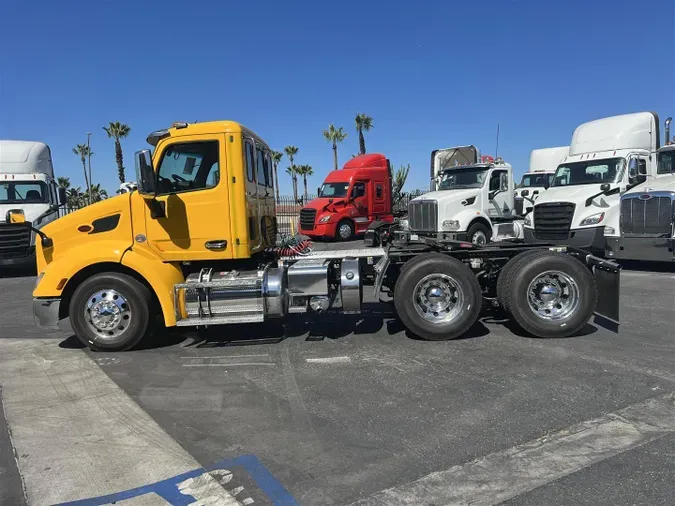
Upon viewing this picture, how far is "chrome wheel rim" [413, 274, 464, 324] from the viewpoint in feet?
20.6

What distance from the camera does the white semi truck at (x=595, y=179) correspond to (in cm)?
1159

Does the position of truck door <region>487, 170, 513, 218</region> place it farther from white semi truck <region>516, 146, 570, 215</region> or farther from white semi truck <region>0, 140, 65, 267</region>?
white semi truck <region>0, 140, 65, 267</region>

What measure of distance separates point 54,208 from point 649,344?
1487cm

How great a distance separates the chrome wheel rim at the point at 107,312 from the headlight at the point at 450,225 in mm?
10551

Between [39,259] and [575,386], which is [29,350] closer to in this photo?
[39,259]

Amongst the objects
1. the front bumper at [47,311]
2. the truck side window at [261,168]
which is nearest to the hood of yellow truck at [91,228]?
the front bumper at [47,311]

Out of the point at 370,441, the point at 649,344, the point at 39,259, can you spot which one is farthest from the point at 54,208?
the point at 649,344

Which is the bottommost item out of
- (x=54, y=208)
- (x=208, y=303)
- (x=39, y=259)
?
(x=208, y=303)

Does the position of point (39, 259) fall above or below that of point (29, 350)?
above

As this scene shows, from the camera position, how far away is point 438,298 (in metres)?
6.37

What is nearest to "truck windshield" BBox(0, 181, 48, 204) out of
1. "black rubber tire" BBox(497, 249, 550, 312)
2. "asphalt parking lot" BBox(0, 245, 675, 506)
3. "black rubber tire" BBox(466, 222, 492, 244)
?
"asphalt parking lot" BBox(0, 245, 675, 506)

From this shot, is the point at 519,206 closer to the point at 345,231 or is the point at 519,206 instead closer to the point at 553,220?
the point at 553,220

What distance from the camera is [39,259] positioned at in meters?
6.44

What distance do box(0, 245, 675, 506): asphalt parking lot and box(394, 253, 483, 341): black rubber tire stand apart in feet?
0.66
